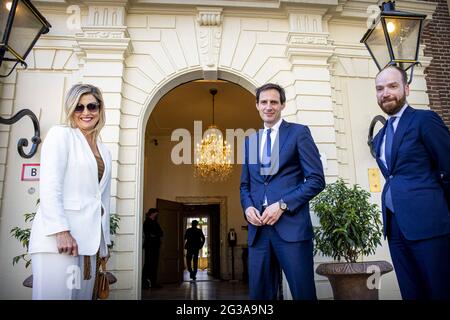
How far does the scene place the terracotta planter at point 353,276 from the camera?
11.3 feet

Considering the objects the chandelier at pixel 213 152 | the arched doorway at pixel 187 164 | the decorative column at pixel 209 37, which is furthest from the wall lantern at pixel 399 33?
the chandelier at pixel 213 152

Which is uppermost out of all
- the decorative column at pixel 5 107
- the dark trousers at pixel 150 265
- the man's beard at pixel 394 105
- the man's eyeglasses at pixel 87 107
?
the decorative column at pixel 5 107

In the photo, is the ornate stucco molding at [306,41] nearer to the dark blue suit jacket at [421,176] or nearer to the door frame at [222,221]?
the dark blue suit jacket at [421,176]

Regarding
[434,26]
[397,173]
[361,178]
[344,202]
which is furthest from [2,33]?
[434,26]

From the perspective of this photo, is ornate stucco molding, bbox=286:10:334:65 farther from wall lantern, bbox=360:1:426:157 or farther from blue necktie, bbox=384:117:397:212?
blue necktie, bbox=384:117:397:212

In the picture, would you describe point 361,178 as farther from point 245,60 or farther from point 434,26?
point 434,26

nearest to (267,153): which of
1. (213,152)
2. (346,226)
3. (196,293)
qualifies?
(346,226)

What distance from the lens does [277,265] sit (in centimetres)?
233

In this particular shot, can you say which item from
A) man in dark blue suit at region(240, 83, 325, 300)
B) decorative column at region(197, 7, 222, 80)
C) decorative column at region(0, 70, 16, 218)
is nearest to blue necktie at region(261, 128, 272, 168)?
man in dark blue suit at region(240, 83, 325, 300)

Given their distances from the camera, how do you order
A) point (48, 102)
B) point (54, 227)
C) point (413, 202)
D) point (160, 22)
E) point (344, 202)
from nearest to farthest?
point (54, 227), point (413, 202), point (344, 202), point (48, 102), point (160, 22)

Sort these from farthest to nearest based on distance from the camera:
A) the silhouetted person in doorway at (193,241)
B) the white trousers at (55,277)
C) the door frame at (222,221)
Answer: the door frame at (222,221)
the silhouetted person in doorway at (193,241)
the white trousers at (55,277)

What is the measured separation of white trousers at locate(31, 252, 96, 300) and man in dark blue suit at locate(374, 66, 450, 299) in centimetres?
177

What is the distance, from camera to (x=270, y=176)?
245cm

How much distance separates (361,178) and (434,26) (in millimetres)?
3409
